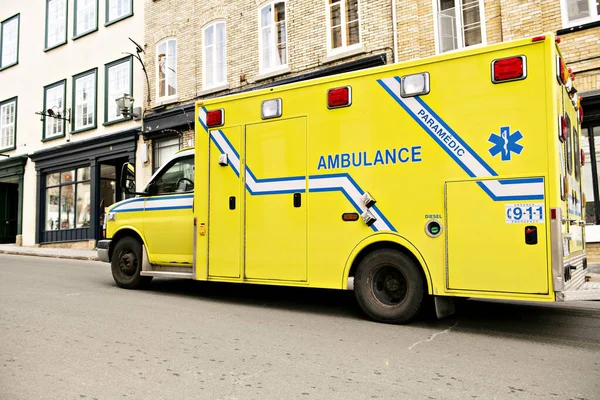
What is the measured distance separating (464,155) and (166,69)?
13522 millimetres

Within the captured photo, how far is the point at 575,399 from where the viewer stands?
349 cm

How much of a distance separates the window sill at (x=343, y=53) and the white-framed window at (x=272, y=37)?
144 centimetres

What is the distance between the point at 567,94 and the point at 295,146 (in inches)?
125

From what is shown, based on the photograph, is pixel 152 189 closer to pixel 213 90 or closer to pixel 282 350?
pixel 282 350

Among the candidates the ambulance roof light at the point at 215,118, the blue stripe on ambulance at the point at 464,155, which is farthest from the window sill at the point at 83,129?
the blue stripe on ambulance at the point at 464,155

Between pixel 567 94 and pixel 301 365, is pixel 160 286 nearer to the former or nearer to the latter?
pixel 301 365

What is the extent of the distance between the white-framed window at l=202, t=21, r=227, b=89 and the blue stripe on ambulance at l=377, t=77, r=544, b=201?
10.5m

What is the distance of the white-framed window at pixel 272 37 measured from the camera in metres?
14.2

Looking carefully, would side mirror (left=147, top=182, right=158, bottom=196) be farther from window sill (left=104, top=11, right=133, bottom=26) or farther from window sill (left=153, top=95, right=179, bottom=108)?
window sill (left=104, top=11, right=133, bottom=26)

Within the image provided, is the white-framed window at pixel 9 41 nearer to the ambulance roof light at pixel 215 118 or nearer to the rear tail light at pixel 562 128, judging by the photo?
the ambulance roof light at pixel 215 118

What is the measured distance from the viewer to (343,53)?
12789 mm

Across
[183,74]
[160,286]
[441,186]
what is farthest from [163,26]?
[441,186]

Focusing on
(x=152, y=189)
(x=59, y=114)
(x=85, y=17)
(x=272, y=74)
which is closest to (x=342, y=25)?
(x=272, y=74)

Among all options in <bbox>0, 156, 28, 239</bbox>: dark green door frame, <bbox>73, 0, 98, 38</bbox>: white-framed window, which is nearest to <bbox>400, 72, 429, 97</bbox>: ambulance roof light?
<bbox>73, 0, 98, 38</bbox>: white-framed window
